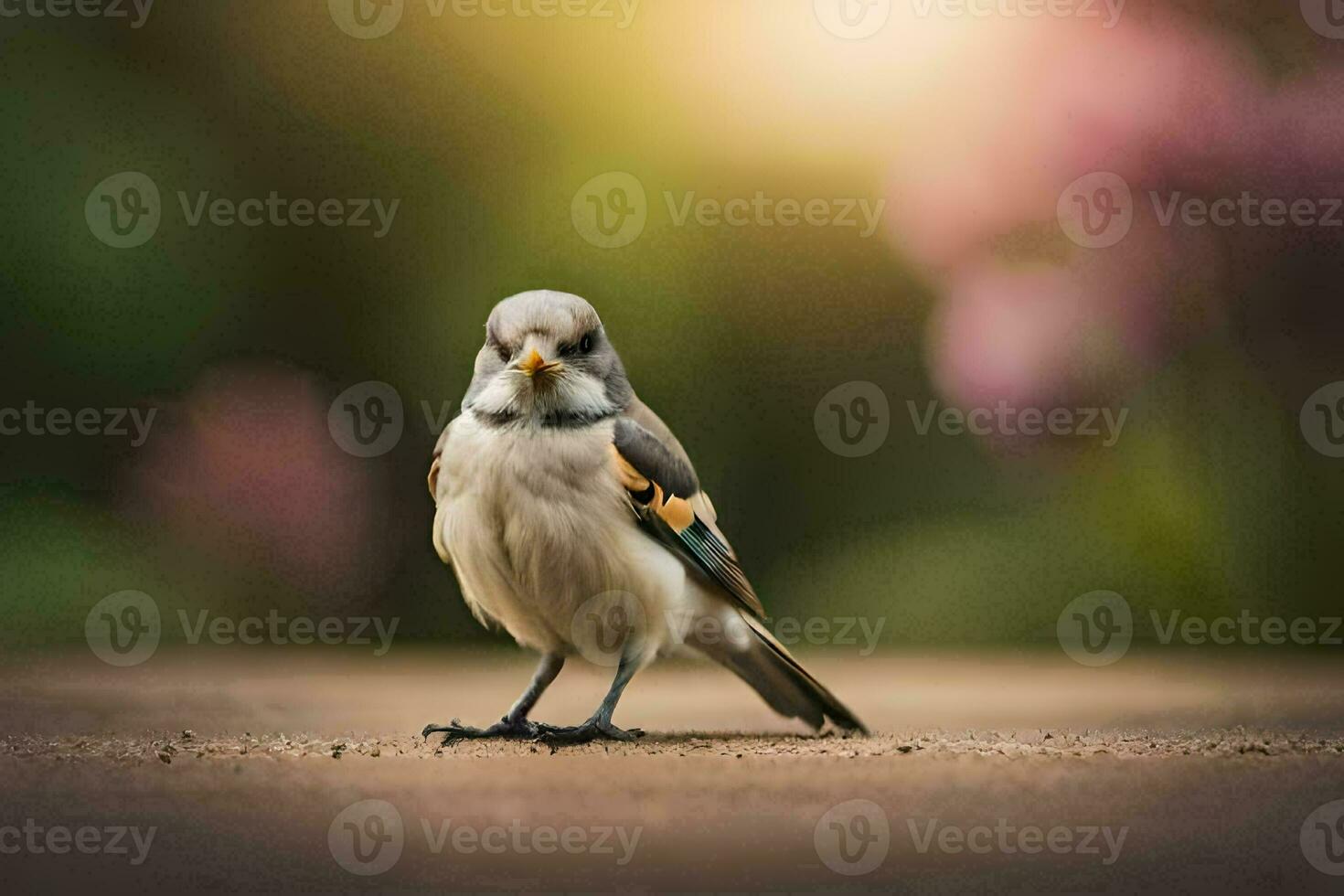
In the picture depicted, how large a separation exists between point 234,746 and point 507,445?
0.48 meters

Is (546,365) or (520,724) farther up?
(546,365)

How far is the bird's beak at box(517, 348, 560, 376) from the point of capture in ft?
5.11

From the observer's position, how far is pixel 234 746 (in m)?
1.28

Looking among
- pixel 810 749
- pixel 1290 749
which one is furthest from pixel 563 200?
pixel 1290 749

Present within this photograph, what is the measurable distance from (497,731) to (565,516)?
0.25 meters

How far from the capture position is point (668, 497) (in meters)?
1.69

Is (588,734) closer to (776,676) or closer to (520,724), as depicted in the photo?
(520,724)

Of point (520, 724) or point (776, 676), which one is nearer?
point (520, 724)

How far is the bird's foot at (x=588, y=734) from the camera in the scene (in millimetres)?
1532

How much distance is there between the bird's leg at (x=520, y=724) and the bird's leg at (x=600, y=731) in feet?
0.12

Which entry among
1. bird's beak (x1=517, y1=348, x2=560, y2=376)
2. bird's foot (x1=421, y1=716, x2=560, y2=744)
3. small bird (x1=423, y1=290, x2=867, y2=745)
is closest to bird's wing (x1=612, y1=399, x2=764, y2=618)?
small bird (x1=423, y1=290, x2=867, y2=745)

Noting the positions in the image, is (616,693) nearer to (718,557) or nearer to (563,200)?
(718,557)

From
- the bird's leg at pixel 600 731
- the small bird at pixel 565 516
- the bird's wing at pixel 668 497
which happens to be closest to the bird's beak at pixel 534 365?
the small bird at pixel 565 516

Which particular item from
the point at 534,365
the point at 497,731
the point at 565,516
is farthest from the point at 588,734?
the point at 534,365
